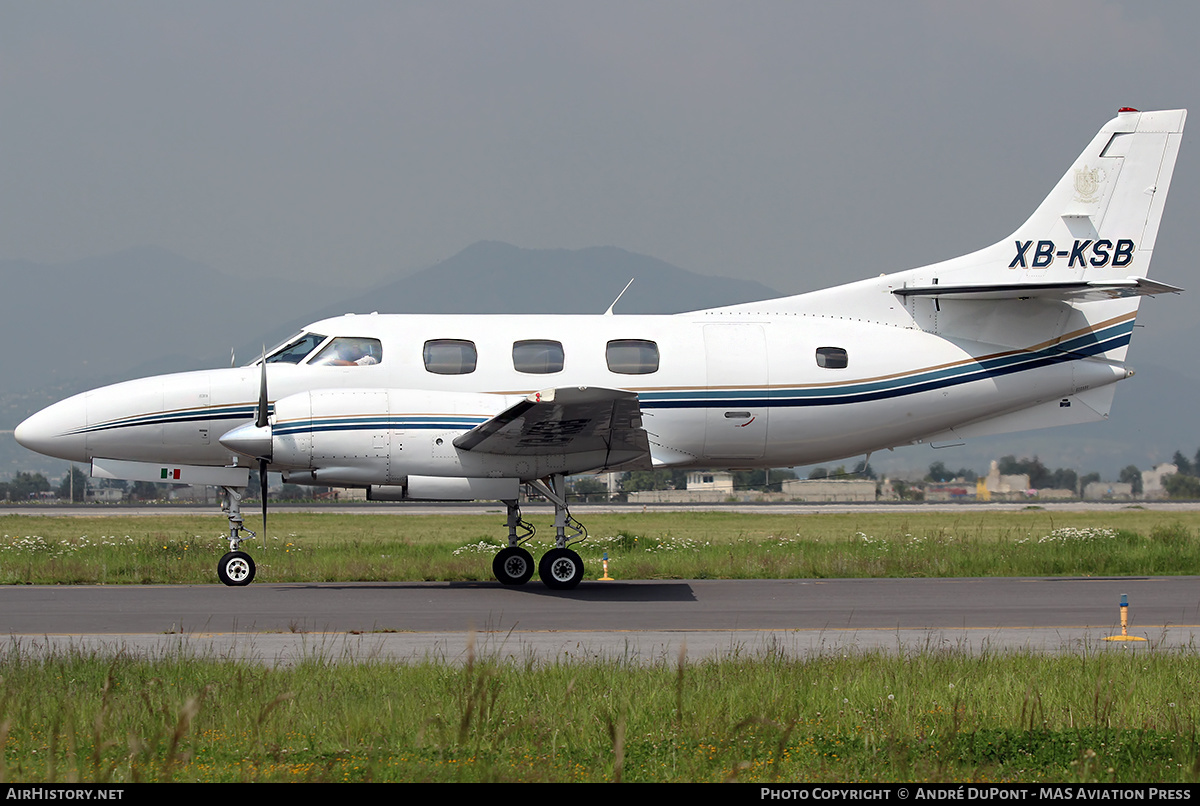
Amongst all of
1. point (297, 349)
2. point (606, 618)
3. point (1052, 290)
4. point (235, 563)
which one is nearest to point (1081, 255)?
point (1052, 290)

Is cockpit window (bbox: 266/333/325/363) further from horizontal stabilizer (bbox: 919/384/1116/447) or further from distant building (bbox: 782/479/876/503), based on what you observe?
distant building (bbox: 782/479/876/503)

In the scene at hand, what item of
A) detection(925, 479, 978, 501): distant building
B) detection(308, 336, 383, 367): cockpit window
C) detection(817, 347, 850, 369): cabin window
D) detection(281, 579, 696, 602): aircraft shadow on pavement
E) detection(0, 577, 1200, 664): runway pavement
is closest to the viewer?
detection(0, 577, 1200, 664): runway pavement

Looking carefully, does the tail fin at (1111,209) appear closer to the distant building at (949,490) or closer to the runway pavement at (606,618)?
the runway pavement at (606,618)

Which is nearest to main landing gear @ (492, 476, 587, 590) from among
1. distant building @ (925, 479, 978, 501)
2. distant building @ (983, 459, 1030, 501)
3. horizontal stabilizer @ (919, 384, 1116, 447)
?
horizontal stabilizer @ (919, 384, 1116, 447)

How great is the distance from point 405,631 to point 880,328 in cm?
1048

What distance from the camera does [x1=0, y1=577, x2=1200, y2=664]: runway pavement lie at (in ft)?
36.5

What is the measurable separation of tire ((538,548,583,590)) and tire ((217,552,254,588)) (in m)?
4.46

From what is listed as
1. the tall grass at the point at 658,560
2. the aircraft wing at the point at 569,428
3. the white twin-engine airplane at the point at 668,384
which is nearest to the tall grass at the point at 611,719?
the aircraft wing at the point at 569,428

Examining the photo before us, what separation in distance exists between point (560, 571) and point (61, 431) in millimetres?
7970

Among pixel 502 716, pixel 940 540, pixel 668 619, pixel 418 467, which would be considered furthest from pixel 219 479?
pixel 940 540

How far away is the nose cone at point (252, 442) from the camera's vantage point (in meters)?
15.7

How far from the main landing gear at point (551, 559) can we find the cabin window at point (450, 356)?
7.40 feet

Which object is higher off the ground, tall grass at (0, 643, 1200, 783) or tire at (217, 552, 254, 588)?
tire at (217, 552, 254, 588)
